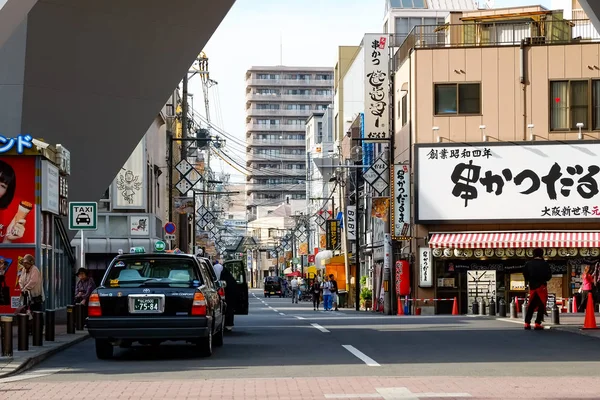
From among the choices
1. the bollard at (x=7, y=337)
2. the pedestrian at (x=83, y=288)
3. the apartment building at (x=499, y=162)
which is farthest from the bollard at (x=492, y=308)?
the bollard at (x=7, y=337)

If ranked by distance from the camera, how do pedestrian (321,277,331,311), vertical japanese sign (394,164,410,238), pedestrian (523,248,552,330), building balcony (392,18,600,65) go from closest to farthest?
1. pedestrian (523,248,552,330)
2. vertical japanese sign (394,164,410,238)
3. building balcony (392,18,600,65)
4. pedestrian (321,277,331,311)

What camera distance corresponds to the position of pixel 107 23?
24.2 metres

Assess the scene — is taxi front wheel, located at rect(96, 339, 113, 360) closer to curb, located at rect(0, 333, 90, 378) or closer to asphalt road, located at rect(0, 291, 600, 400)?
asphalt road, located at rect(0, 291, 600, 400)

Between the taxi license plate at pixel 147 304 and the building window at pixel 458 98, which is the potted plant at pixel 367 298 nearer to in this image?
the building window at pixel 458 98

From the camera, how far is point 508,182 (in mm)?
45938

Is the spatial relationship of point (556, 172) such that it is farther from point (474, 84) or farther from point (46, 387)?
point (46, 387)

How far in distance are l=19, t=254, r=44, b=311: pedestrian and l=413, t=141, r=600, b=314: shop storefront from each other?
24.9 m

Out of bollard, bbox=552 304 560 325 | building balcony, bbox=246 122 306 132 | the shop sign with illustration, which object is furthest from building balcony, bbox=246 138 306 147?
bollard, bbox=552 304 560 325

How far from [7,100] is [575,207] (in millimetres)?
26971

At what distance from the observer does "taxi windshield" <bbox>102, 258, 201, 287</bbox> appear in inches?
680

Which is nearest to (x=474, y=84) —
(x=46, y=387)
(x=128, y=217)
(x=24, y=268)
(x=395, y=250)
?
(x=395, y=250)

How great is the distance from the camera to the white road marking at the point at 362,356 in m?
16.0

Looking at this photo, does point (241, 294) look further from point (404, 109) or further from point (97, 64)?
point (404, 109)

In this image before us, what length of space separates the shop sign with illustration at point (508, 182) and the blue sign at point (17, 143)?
2330 centimetres
